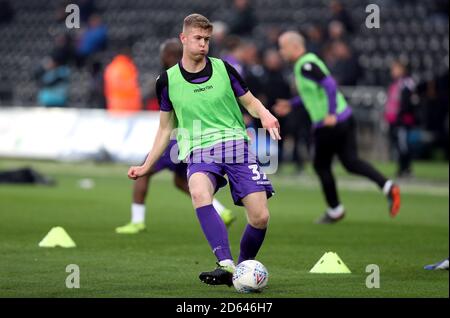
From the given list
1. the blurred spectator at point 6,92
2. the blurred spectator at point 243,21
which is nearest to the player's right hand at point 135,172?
the blurred spectator at point 243,21

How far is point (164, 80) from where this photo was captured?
1005 cm

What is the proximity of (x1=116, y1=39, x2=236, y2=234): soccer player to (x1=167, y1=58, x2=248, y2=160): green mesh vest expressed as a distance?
398cm

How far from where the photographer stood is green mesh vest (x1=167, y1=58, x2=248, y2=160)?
9.97 metres

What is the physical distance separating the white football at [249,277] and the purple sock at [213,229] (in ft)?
1.01

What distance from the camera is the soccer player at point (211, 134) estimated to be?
9.82 m

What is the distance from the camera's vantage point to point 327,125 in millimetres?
15742

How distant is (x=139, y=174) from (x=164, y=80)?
0.85m

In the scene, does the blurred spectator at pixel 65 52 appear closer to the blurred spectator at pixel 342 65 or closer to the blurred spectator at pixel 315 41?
the blurred spectator at pixel 315 41

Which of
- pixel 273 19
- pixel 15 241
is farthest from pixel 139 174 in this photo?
pixel 273 19

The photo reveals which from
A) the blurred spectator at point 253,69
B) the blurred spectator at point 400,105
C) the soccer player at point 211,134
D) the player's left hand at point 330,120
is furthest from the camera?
the blurred spectator at point 400,105

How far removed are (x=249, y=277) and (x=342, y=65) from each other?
18452mm
